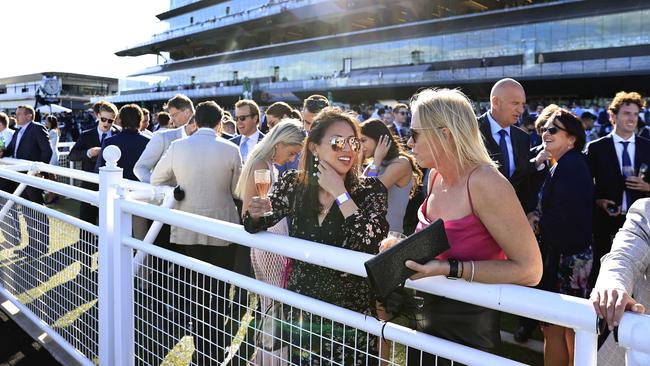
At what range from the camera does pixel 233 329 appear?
7.86 feet

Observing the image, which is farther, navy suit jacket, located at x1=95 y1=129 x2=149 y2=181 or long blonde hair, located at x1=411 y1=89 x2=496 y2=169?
navy suit jacket, located at x1=95 y1=129 x2=149 y2=181

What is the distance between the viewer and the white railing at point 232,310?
4.29 feet

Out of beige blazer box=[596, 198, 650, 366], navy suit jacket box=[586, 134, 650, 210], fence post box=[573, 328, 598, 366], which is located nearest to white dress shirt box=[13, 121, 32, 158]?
navy suit jacket box=[586, 134, 650, 210]

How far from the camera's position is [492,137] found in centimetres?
420

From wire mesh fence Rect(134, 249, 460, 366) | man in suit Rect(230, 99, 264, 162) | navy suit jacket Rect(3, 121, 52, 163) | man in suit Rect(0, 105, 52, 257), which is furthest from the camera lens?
navy suit jacket Rect(3, 121, 52, 163)

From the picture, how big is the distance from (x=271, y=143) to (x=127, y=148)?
7.72 ft

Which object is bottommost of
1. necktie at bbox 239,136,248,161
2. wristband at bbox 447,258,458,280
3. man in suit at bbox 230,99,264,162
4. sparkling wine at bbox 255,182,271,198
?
wristband at bbox 447,258,458,280

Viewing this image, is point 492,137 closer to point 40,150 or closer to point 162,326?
point 162,326

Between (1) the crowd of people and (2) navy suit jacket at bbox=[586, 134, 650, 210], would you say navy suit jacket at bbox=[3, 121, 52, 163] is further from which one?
(2) navy suit jacket at bbox=[586, 134, 650, 210]

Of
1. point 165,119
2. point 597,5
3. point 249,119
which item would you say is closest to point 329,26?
point 597,5

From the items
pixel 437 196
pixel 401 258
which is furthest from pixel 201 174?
pixel 401 258

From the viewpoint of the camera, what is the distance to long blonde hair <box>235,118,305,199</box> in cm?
334

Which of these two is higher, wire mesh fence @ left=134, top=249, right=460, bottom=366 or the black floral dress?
the black floral dress

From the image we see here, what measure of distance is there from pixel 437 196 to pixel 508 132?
2390mm
